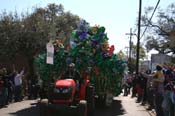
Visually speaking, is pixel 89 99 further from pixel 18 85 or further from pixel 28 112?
pixel 18 85

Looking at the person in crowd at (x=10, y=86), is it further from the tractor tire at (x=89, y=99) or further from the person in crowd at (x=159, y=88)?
the person in crowd at (x=159, y=88)

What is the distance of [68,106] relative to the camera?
14.8 meters

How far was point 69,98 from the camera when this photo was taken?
1511cm

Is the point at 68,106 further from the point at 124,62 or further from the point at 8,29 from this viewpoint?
the point at 8,29

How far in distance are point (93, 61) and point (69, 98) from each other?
4.60m

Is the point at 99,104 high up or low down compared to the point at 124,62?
down

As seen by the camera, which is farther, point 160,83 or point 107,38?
point 107,38

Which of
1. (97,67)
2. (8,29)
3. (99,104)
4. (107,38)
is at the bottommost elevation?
(99,104)

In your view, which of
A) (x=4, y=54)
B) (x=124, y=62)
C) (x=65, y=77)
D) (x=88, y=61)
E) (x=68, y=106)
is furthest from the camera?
(x=4, y=54)

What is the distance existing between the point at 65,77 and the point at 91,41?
13.8 ft

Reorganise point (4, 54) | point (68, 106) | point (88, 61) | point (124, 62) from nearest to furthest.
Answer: point (68, 106)
point (88, 61)
point (124, 62)
point (4, 54)

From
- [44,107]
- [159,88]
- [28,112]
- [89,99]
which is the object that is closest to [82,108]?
[44,107]

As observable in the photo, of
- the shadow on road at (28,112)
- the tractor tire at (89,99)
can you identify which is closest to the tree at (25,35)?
the shadow on road at (28,112)

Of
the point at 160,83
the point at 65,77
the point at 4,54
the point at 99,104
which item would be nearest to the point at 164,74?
the point at 160,83
